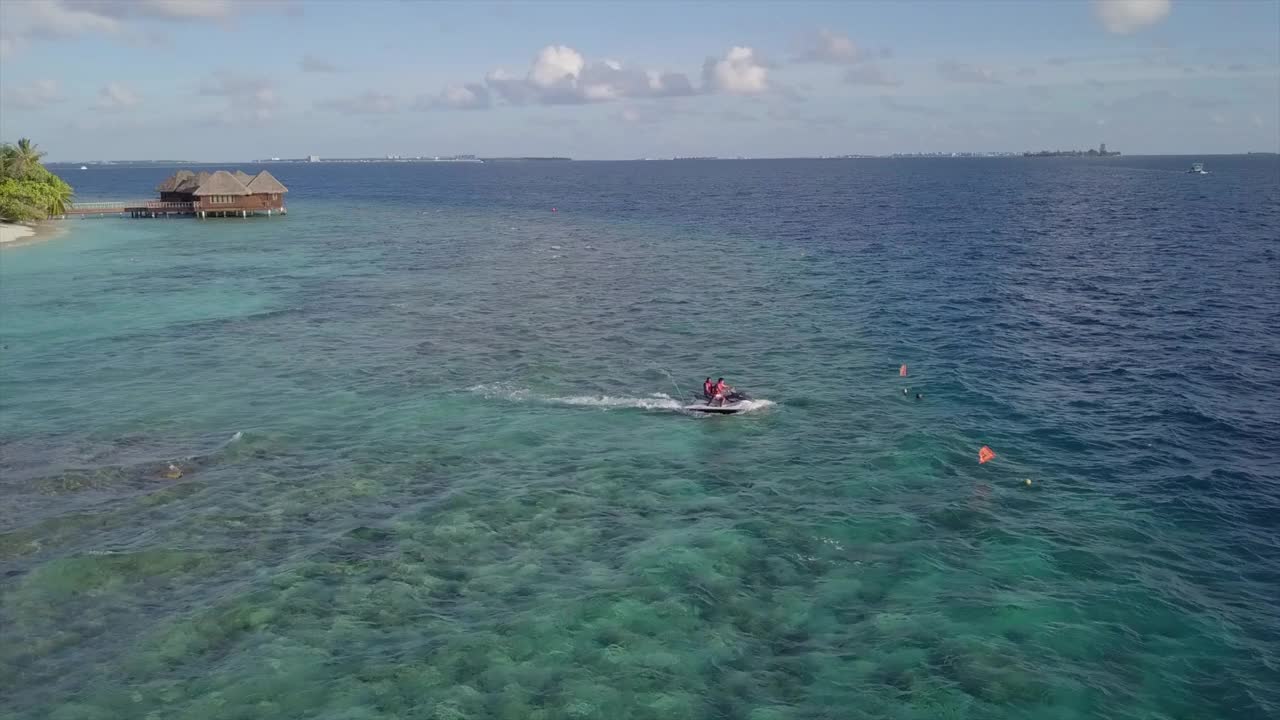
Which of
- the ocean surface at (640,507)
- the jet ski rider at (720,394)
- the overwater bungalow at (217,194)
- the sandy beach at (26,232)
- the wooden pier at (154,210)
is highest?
the overwater bungalow at (217,194)

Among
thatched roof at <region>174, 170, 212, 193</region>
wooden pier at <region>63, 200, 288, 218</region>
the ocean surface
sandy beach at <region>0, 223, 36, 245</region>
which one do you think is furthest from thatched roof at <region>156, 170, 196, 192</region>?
the ocean surface

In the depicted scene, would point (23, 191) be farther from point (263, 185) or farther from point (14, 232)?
point (263, 185)

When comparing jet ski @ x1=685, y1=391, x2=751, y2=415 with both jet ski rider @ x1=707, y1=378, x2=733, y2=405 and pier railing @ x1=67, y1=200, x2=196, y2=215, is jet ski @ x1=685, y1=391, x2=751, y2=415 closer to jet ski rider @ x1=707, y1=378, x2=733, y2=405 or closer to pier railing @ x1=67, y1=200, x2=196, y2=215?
jet ski rider @ x1=707, y1=378, x2=733, y2=405

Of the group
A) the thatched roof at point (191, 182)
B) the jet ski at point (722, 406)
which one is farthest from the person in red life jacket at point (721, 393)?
the thatched roof at point (191, 182)

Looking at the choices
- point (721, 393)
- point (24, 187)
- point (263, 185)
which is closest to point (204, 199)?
point (263, 185)

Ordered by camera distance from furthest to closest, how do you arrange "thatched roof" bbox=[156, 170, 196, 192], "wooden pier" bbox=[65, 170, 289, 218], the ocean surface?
"thatched roof" bbox=[156, 170, 196, 192], "wooden pier" bbox=[65, 170, 289, 218], the ocean surface

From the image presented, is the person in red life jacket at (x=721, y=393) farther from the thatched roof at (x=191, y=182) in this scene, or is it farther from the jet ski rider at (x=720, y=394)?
the thatched roof at (x=191, y=182)
